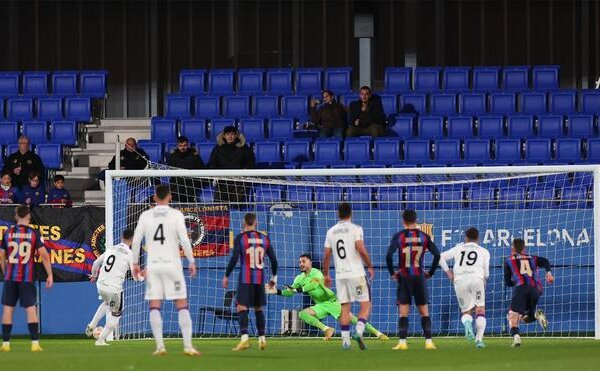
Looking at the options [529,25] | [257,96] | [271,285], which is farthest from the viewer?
[529,25]

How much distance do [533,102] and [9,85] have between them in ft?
34.9

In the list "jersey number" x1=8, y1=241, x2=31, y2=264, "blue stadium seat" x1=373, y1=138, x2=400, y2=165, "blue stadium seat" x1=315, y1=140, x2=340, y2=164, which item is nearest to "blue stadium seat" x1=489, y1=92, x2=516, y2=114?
"blue stadium seat" x1=373, y1=138, x2=400, y2=165

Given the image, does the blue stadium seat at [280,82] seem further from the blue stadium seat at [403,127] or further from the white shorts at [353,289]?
the white shorts at [353,289]

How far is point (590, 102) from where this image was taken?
26375mm

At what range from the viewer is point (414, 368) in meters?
13.9

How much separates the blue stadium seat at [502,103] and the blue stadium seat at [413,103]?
1.27 metres

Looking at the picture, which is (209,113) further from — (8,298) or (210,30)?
(8,298)

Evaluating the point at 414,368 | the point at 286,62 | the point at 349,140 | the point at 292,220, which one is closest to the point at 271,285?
the point at 414,368

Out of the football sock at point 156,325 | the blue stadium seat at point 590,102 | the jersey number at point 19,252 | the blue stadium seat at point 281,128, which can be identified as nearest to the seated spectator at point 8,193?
the blue stadium seat at point 281,128

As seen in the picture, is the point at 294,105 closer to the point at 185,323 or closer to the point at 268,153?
the point at 268,153

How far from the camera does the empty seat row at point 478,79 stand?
27250mm

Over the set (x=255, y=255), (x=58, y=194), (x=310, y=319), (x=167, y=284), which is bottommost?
(x=310, y=319)

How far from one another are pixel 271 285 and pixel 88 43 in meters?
17.9

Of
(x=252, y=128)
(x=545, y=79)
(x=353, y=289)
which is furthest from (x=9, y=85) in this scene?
(x=353, y=289)
